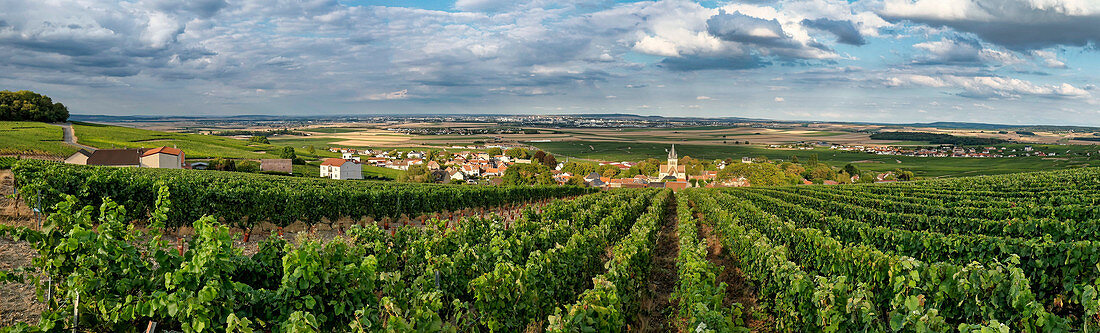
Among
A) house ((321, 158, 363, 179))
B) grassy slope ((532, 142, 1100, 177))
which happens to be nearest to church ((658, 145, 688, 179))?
grassy slope ((532, 142, 1100, 177))

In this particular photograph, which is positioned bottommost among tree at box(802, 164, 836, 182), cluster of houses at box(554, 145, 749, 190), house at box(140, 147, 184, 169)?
cluster of houses at box(554, 145, 749, 190)

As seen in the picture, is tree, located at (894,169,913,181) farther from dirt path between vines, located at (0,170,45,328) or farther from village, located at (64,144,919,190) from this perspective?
dirt path between vines, located at (0,170,45,328)

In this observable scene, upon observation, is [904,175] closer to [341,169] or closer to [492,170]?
[492,170]

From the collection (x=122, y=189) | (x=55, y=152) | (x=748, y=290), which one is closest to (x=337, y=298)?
(x=748, y=290)

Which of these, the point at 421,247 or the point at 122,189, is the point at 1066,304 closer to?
the point at 421,247

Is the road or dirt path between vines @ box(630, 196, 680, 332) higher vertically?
the road

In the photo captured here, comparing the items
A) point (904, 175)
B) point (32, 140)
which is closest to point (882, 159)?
point (904, 175)
